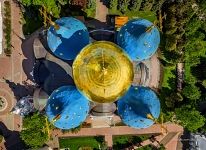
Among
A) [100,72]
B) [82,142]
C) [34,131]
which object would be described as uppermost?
[100,72]

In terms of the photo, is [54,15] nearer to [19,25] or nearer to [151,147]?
[19,25]

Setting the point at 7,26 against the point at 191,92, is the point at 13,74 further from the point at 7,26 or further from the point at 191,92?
the point at 191,92

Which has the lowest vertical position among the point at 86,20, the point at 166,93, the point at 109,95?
the point at 166,93

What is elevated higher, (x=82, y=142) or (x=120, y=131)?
(x=120, y=131)

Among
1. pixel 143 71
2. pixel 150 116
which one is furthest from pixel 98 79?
pixel 143 71

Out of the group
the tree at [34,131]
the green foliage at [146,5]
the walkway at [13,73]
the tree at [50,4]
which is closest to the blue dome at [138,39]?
the green foliage at [146,5]

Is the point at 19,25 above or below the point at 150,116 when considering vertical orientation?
above

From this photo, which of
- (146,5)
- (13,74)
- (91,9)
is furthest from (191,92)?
(13,74)

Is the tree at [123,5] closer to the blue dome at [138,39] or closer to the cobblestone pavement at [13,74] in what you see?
the blue dome at [138,39]
